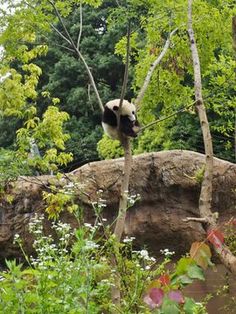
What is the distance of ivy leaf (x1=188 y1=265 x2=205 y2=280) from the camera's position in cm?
268

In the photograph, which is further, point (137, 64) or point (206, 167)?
point (137, 64)

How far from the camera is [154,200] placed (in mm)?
11703

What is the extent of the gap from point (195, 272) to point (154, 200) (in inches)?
355

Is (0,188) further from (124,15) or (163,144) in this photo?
(163,144)

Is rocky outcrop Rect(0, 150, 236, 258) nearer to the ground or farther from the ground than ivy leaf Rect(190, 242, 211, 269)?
nearer to the ground

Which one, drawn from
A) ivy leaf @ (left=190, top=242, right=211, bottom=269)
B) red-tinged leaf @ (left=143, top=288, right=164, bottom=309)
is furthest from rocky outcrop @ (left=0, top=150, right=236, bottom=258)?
red-tinged leaf @ (left=143, top=288, right=164, bottom=309)

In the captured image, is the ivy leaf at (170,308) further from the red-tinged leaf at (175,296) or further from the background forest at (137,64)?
the background forest at (137,64)

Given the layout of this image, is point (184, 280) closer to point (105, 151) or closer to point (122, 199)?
point (122, 199)

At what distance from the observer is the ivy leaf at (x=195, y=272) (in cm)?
268

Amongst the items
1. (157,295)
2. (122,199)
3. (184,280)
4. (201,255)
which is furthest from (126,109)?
(157,295)

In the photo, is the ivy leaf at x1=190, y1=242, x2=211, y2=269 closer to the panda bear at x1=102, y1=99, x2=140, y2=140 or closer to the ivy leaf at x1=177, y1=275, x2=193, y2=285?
the ivy leaf at x1=177, y1=275, x2=193, y2=285

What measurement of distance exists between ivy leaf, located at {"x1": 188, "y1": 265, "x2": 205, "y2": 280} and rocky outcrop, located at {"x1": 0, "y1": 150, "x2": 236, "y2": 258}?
27.5 feet

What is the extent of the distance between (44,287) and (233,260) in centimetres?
120

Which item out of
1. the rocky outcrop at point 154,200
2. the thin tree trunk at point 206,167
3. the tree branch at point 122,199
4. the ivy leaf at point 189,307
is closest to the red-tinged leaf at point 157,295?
the ivy leaf at point 189,307
